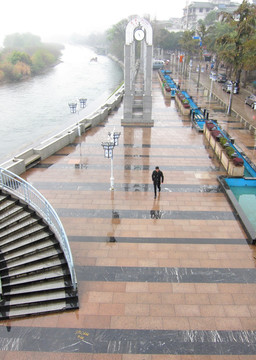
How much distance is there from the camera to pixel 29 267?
7980 mm

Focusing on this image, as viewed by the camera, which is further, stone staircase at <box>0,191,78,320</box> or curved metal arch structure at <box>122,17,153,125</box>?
curved metal arch structure at <box>122,17,153,125</box>

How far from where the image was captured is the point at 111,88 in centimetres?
5262

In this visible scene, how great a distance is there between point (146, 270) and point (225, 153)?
8.40 metres

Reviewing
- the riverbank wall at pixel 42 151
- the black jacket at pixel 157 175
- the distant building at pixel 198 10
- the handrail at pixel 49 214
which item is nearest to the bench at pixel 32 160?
the riverbank wall at pixel 42 151

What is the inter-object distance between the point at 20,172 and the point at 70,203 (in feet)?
12.1

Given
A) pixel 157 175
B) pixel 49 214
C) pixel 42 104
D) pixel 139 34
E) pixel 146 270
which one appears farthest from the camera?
pixel 42 104

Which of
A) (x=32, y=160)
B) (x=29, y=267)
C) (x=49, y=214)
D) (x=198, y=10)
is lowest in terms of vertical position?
(x=29, y=267)

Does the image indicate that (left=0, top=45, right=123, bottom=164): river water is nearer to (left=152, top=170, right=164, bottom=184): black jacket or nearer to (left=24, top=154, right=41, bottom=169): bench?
(left=24, top=154, right=41, bottom=169): bench

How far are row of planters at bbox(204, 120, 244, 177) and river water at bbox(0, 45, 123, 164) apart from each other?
803 cm

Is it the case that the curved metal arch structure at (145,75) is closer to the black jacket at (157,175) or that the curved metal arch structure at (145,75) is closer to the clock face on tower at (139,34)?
the clock face on tower at (139,34)

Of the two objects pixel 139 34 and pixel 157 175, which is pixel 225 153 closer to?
pixel 157 175

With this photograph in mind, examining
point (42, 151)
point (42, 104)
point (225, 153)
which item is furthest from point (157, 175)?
point (42, 104)

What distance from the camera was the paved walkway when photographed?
6367 millimetres

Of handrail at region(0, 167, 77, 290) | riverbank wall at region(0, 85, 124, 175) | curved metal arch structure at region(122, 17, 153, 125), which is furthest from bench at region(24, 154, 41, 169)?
curved metal arch structure at region(122, 17, 153, 125)
